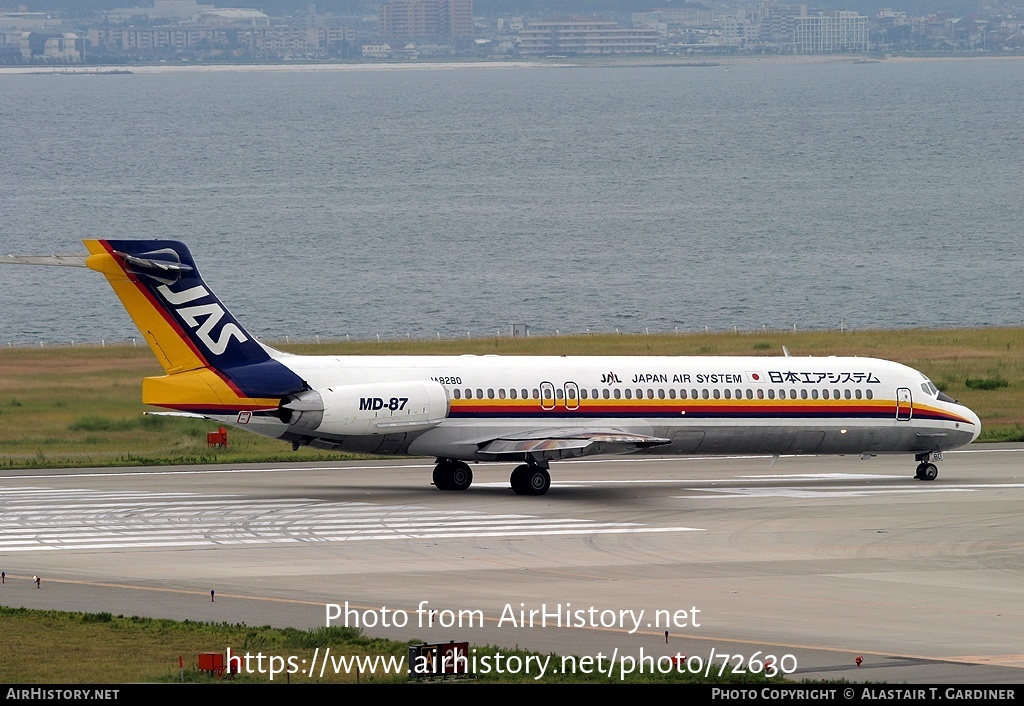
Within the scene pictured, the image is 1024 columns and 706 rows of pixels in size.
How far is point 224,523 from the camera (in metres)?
37.5

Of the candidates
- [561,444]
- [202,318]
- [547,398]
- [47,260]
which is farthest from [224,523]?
[547,398]

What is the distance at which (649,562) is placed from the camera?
32.7 metres

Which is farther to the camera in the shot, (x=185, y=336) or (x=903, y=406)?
(x=903, y=406)

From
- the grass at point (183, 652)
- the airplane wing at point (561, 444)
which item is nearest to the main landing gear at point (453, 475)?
the airplane wing at point (561, 444)

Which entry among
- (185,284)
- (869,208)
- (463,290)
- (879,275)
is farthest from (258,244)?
(185,284)

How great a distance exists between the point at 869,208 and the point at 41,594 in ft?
481

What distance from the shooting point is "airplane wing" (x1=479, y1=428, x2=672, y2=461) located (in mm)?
42219

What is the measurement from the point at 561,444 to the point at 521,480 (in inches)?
56.7

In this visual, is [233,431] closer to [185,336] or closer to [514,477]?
[185,336]

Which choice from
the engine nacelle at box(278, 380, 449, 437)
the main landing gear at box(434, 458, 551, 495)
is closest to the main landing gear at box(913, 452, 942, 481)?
the main landing gear at box(434, 458, 551, 495)

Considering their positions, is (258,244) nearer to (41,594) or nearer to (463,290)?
(463,290)

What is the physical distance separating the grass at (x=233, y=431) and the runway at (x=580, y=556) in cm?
448

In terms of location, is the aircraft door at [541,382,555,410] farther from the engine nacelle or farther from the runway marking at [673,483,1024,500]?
the runway marking at [673,483,1024,500]

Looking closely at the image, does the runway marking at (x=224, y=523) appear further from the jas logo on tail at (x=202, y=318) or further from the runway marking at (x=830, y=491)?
the runway marking at (x=830, y=491)
